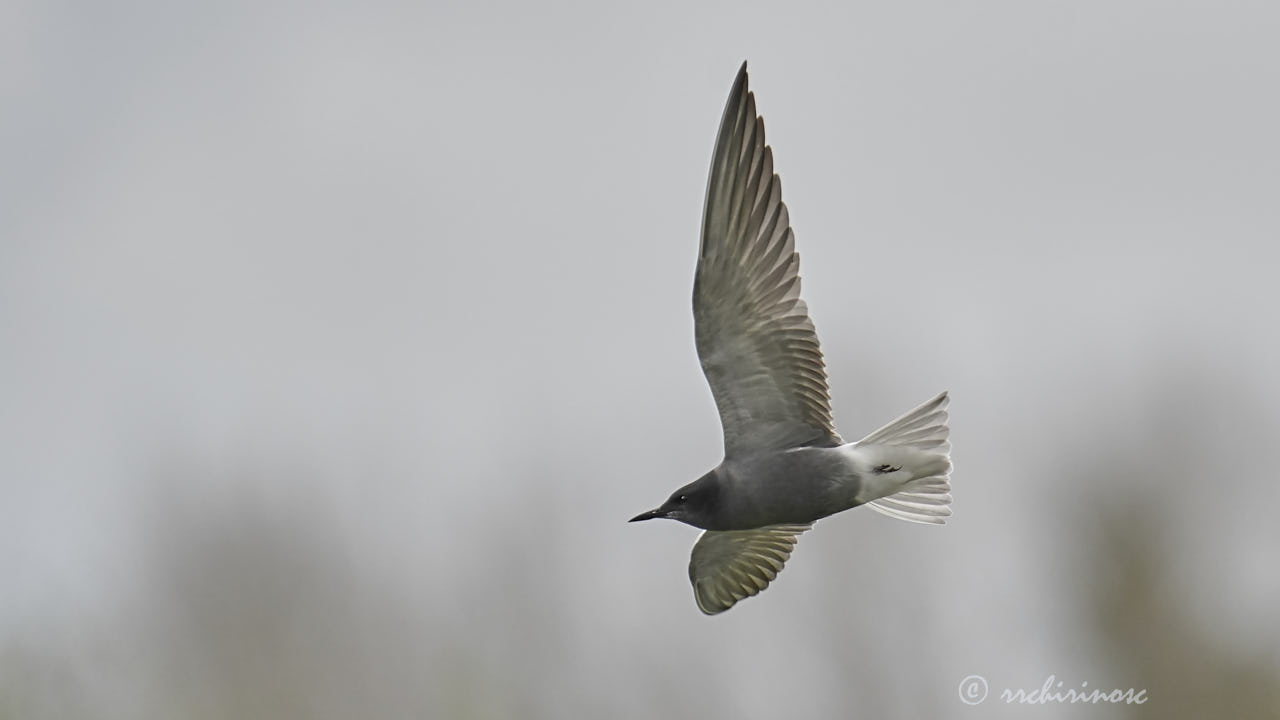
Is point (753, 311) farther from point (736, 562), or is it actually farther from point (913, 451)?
point (736, 562)

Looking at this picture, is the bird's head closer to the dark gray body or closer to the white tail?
the dark gray body

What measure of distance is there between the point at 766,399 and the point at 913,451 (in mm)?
724

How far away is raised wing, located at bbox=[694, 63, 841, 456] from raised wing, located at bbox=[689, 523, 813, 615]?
1.08 meters

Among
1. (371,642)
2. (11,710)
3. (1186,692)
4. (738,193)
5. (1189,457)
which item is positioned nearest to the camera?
(738,193)

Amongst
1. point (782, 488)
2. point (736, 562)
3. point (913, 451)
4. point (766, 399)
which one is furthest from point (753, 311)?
point (736, 562)

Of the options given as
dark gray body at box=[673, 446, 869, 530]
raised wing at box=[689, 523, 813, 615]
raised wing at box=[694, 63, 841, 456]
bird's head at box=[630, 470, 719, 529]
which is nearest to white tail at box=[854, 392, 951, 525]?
dark gray body at box=[673, 446, 869, 530]

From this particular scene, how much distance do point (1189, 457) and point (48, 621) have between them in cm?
1466

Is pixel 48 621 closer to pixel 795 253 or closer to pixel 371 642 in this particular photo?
pixel 371 642

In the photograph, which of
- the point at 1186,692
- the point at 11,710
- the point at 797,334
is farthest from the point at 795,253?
the point at 1186,692

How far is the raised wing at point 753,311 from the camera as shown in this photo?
6.93m

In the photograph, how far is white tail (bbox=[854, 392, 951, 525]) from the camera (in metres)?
7.20

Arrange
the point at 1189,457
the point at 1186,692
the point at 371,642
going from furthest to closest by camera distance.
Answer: the point at 371,642 → the point at 1189,457 → the point at 1186,692

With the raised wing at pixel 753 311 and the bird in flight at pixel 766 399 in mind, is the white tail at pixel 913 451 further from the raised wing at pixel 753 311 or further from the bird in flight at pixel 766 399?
the raised wing at pixel 753 311

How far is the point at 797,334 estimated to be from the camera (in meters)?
7.23
